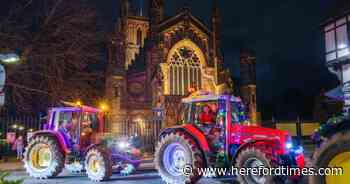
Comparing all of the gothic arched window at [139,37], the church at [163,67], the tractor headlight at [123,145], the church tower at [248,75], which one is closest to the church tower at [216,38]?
the church at [163,67]

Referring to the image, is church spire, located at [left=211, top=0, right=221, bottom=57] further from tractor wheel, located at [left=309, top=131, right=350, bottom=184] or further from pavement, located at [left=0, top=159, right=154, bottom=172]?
tractor wheel, located at [left=309, top=131, right=350, bottom=184]

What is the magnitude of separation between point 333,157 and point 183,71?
31.3 metres

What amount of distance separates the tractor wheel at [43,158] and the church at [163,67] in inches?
728

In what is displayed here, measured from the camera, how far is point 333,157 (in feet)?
18.0

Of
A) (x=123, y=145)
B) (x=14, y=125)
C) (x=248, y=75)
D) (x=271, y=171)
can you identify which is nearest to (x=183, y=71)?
(x=248, y=75)

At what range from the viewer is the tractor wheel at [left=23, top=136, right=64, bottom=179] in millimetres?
12133

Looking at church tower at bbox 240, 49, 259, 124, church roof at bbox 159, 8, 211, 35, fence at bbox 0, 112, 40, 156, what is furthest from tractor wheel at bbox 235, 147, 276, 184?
church tower at bbox 240, 49, 259, 124

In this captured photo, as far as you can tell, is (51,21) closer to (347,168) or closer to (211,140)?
(211,140)

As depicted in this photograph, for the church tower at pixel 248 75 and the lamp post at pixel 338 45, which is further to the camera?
the church tower at pixel 248 75

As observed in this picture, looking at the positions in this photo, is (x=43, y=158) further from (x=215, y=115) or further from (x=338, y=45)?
(x=338, y=45)

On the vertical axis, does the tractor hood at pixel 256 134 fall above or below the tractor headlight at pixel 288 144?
above

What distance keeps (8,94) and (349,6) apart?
24345 millimetres

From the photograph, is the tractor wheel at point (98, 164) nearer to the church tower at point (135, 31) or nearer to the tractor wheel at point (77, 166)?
the tractor wheel at point (77, 166)

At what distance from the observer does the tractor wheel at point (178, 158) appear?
30.2 feet
